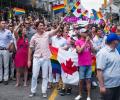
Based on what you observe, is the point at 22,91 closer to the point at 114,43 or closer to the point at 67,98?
the point at 67,98

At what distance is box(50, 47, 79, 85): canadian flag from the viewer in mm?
10891

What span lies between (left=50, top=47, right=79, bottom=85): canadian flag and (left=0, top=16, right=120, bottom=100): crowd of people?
0.16 meters

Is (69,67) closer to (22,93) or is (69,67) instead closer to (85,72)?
(85,72)

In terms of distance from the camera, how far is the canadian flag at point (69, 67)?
10.9 m

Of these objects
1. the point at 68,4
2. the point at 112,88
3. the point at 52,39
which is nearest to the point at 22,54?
the point at 52,39

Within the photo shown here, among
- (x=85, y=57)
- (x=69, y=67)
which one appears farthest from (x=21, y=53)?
(x=85, y=57)

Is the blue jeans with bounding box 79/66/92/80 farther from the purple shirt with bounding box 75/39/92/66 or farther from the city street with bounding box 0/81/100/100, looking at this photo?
the city street with bounding box 0/81/100/100

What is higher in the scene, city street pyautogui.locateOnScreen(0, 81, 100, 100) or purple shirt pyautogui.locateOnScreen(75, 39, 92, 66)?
purple shirt pyautogui.locateOnScreen(75, 39, 92, 66)

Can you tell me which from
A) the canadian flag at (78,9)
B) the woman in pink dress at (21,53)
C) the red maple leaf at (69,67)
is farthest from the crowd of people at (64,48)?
the canadian flag at (78,9)

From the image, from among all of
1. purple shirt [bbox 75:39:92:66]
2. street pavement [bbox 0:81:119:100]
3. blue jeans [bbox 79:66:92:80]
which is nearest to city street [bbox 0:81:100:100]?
street pavement [bbox 0:81:119:100]

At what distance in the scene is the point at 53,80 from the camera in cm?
1219

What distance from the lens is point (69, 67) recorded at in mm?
10961

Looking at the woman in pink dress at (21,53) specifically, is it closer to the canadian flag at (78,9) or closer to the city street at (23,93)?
the city street at (23,93)

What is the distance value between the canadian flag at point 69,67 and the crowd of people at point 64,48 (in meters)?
0.16
